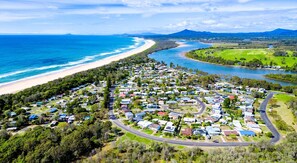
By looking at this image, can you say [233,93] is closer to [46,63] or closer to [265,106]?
[265,106]

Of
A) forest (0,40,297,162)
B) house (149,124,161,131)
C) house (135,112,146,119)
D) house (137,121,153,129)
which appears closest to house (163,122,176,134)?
house (149,124,161,131)

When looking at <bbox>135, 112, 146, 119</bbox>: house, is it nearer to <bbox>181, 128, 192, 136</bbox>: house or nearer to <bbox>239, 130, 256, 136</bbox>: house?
<bbox>181, 128, 192, 136</bbox>: house

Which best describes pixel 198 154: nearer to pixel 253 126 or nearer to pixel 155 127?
pixel 155 127

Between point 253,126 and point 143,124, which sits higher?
point 143,124

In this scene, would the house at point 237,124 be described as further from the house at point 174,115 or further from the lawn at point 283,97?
the lawn at point 283,97

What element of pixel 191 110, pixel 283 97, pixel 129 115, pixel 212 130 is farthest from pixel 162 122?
pixel 283 97
